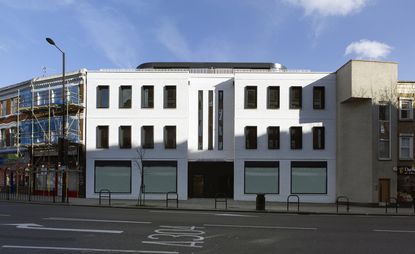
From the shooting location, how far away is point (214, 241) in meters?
13.4

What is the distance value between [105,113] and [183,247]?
27185 mm

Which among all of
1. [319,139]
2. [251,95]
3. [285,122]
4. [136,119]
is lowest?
[319,139]

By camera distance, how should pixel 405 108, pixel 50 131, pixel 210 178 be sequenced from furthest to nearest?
pixel 50 131 → pixel 210 178 → pixel 405 108

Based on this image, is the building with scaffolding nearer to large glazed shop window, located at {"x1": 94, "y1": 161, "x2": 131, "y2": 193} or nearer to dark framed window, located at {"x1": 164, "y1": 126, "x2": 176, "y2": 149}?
large glazed shop window, located at {"x1": 94, "y1": 161, "x2": 131, "y2": 193}

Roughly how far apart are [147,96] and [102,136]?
4.67 metres

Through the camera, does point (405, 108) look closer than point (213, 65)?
Yes

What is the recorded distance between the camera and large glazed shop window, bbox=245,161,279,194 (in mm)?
37312

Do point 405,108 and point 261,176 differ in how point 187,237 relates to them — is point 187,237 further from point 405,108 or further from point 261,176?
point 405,108

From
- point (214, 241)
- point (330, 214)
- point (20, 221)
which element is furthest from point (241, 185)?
point (214, 241)

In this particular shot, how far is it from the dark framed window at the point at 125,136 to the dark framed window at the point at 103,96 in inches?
89.8

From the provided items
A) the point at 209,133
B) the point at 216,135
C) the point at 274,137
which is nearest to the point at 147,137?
the point at 209,133

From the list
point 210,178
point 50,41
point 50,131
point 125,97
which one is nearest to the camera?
point 50,41

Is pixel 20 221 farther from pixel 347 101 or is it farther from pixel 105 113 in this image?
pixel 347 101

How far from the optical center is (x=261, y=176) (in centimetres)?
3738
